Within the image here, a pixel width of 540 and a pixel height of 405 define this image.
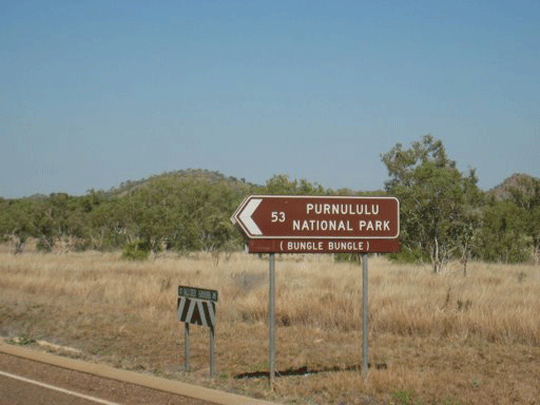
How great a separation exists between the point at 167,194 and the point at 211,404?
5334cm

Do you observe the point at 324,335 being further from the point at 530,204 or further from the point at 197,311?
the point at 530,204

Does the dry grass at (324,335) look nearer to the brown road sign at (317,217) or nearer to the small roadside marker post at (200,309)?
the small roadside marker post at (200,309)

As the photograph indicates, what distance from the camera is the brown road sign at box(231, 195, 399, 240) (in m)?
10.1

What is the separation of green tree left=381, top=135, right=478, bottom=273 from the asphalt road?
762 inches

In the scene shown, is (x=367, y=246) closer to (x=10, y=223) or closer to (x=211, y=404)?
(x=211, y=404)

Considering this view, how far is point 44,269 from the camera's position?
30438 millimetres

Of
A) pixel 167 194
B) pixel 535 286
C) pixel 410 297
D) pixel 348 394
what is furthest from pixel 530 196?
pixel 348 394

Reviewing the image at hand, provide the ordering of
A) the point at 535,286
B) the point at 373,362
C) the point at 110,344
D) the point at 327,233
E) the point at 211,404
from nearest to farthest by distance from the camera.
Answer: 1. the point at 211,404
2. the point at 327,233
3. the point at 373,362
4. the point at 110,344
5. the point at 535,286

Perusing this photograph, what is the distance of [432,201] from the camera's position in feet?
96.0

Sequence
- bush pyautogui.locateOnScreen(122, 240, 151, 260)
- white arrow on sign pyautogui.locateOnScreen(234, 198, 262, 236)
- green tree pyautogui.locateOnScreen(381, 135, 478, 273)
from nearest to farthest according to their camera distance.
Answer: white arrow on sign pyautogui.locateOnScreen(234, 198, 262, 236)
green tree pyautogui.locateOnScreen(381, 135, 478, 273)
bush pyautogui.locateOnScreen(122, 240, 151, 260)

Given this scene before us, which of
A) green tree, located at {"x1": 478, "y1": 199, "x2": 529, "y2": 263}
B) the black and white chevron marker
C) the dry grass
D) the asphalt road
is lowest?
the asphalt road

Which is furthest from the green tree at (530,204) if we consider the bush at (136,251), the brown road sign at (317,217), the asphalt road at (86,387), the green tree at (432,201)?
the asphalt road at (86,387)

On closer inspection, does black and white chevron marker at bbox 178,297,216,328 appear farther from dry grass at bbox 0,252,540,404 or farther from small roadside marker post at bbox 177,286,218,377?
dry grass at bbox 0,252,540,404

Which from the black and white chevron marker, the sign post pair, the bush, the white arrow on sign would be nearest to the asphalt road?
the black and white chevron marker
